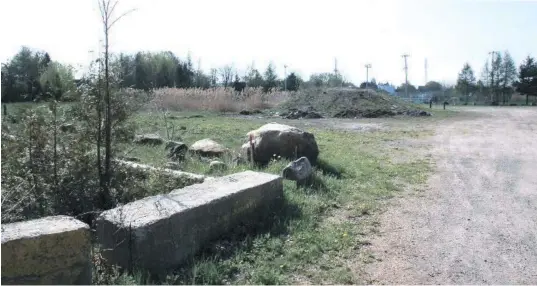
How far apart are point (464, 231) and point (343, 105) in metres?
20.0

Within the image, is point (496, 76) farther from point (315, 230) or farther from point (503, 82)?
point (315, 230)

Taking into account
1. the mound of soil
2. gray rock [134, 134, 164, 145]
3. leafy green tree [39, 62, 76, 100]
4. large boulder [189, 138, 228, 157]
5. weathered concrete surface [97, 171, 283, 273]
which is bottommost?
weathered concrete surface [97, 171, 283, 273]

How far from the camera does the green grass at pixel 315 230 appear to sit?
11.5 feet

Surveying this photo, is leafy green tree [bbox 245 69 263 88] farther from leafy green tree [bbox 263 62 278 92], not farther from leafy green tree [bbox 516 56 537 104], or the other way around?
leafy green tree [bbox 516 56 537 104]

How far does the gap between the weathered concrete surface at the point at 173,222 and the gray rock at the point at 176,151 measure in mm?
3080

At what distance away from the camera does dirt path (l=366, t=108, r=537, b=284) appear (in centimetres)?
362

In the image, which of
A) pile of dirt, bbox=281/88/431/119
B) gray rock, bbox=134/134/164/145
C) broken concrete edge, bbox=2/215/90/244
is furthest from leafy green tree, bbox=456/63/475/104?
broken concrete edge, bbox=2/215/90/244

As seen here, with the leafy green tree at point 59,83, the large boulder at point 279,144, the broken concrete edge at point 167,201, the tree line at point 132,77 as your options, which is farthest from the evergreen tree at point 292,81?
the broken concrete edge at point 167,201

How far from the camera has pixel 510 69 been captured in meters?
52.6

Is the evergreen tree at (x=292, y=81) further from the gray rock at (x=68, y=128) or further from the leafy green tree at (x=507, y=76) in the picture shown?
the gray rock at (x=68, y=128)

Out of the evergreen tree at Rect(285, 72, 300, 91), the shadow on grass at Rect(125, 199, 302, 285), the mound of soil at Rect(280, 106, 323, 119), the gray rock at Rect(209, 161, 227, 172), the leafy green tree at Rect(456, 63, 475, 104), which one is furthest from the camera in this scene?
the leafy green tree at Rect(456, 63, 475, 104)

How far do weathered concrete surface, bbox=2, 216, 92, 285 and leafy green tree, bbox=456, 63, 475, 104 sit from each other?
6154 centimetres

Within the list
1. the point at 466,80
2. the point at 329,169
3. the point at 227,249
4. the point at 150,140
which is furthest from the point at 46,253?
the point at 466,80

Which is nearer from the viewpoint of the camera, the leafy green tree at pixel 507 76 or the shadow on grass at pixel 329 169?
the shadow on grass at pixel 329 169
